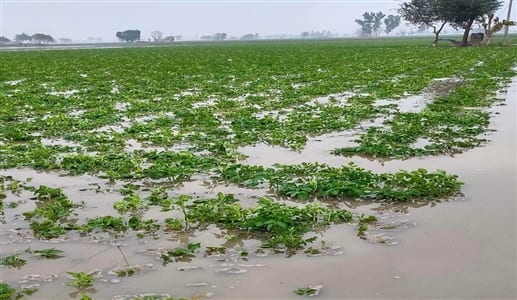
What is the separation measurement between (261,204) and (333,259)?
1.45 metres

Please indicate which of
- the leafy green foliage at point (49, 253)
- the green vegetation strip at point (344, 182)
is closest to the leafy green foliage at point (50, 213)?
the leafy green foliage at point (49, 253)

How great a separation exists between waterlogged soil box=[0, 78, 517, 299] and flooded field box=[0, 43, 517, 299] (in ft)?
0.07

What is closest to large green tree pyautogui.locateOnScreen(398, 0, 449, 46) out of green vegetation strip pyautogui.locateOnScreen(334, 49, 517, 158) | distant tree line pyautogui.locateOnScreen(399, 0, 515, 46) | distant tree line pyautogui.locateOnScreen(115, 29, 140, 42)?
distant tree line pyautogui.locateOnScreen(399, 0, 515, 46)

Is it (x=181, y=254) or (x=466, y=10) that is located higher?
(x=466, y=10)

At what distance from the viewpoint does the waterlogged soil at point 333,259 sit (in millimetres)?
4406

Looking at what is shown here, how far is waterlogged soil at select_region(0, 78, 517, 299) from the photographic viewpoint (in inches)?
173

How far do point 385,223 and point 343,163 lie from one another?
2.58m

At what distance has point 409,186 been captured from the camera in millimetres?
6695

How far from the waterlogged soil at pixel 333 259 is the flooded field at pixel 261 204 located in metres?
0.02

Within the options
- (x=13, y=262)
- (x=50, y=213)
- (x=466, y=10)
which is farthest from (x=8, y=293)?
(x=466, y=10)

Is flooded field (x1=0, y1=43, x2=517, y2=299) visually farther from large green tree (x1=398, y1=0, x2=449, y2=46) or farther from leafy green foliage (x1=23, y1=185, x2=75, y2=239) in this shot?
large green tree (x1=398, y1=0, x2=449, y2=46)

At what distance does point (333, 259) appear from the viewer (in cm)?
493

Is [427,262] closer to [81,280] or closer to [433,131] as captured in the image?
[81,280]

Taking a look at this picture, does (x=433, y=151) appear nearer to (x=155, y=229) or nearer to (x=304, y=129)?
(x=304, y=129)
